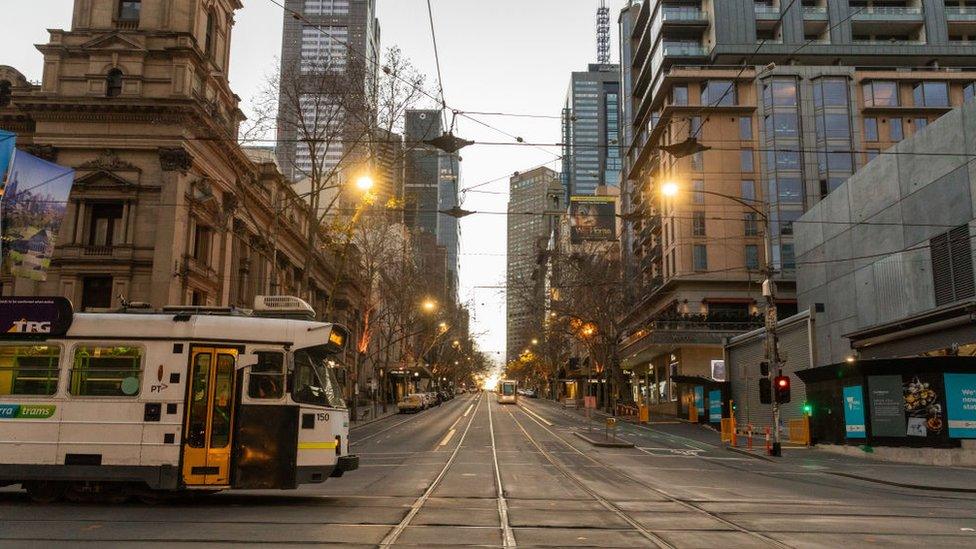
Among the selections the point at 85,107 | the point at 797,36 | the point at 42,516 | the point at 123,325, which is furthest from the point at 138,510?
the point at 797,36

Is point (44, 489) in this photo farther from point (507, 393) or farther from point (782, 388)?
point (507, 393)

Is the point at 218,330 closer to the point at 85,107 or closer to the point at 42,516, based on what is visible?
the point at 42,516

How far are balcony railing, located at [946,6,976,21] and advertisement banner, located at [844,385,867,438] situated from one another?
172 feet

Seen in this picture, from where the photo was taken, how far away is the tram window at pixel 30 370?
40.0ft

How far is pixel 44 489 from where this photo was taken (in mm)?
12281

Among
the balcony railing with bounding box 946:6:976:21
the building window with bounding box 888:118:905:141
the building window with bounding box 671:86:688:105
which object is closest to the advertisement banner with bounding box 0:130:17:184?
the building window with bounding box 671:86:688:105

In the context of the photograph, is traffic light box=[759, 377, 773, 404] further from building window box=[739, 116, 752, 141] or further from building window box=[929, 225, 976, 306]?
building window box=[739, 116, 752, 141]

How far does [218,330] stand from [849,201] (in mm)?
30032

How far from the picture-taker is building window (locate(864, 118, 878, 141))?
6031cm

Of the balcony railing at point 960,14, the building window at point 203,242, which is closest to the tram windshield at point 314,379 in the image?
the building window at point 203,242

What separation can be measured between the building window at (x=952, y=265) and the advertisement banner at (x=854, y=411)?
14.9 feet

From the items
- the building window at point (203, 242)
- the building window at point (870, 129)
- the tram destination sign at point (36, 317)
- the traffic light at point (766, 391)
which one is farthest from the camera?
the building window at point (870, 129)

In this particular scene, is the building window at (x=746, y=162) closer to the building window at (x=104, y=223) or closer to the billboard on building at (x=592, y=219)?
the billboard on building at (x=592, y=219)

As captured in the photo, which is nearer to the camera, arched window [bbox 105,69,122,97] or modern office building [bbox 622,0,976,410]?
arched window [bbox 105,69,122,97]
